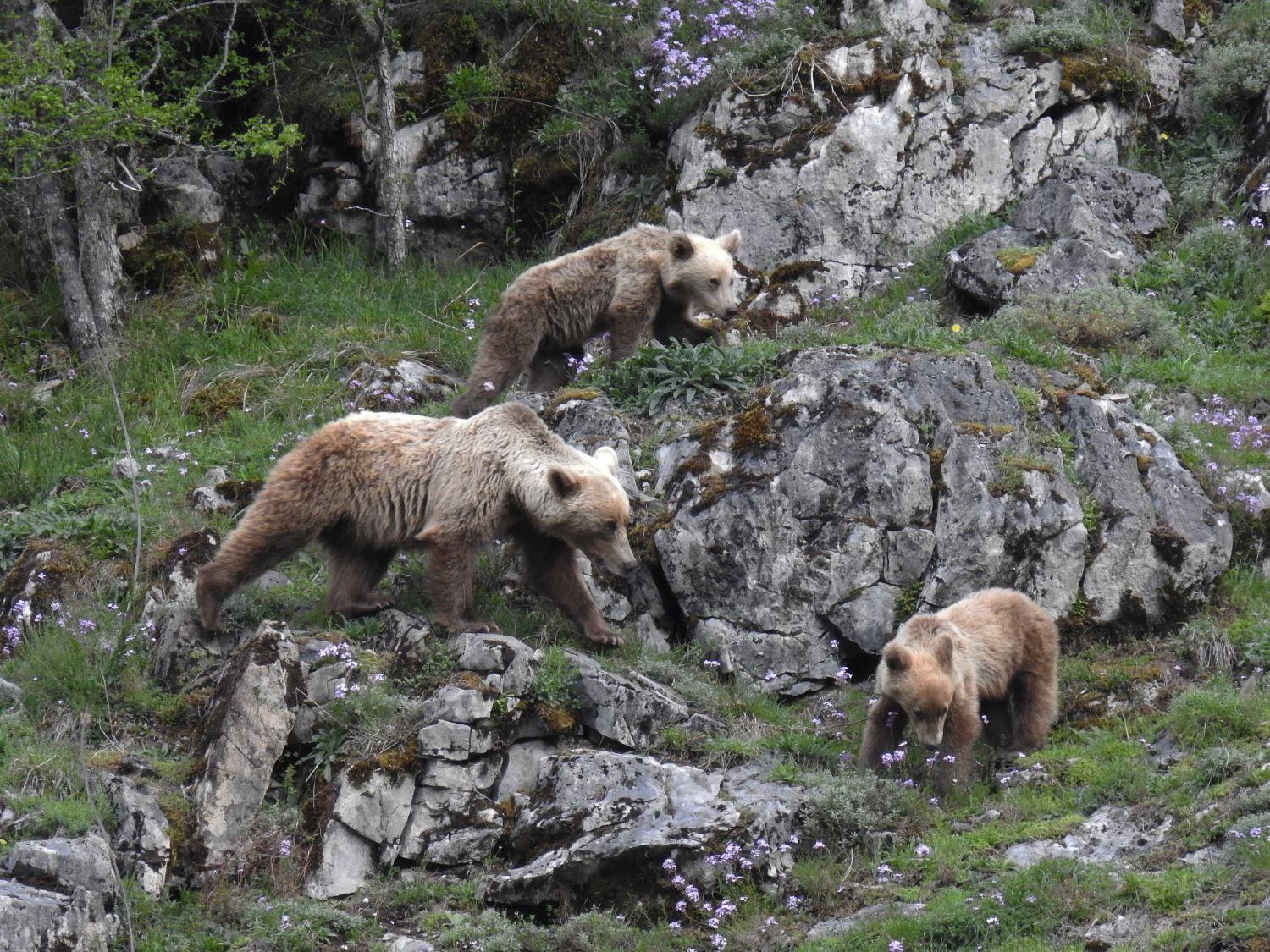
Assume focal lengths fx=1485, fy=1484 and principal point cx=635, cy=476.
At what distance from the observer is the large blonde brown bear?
39.4 ft

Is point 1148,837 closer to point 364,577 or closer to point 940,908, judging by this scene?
point 940,908

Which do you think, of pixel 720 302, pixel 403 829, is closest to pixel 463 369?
pixel 720 302

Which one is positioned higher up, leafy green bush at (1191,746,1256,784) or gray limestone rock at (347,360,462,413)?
gray limestone rock at (347,360,462,413)

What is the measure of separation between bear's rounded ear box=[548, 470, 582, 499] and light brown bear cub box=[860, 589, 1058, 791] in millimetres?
2183

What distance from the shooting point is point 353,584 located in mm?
9656

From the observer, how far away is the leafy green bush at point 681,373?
11258 mm

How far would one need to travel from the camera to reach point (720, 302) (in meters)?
12.7

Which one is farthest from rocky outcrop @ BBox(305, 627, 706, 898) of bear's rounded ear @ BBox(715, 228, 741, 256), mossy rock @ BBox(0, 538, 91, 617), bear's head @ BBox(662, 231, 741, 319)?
bear's rounded ear @ BBox(715, 228, 741, 256)

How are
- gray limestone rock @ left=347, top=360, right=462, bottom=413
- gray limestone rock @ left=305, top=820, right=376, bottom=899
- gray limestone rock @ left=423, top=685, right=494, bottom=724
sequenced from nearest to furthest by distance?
gray limestone rock @ left=305, top=820, right=376, bottom=899 < gray limestone rock @ left=423, top=685, right=494, bottom=724 < gray limestone rock @ left=347, top=360, right=462, bottom=413

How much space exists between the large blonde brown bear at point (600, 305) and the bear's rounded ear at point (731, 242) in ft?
0.32

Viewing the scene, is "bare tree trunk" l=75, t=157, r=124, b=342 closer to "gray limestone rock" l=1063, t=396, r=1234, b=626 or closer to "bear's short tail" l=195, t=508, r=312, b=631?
"bear's short tail" l=195, t=508, r=312, b=631

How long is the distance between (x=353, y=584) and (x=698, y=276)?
4.40 meters

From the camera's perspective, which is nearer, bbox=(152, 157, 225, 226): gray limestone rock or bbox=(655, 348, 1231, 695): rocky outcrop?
bbox=(655, 348, 1231, 695): rocky outcrop

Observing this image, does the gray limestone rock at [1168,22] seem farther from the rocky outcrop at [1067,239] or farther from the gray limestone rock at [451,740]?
the gray limestone rock at [451,740]
